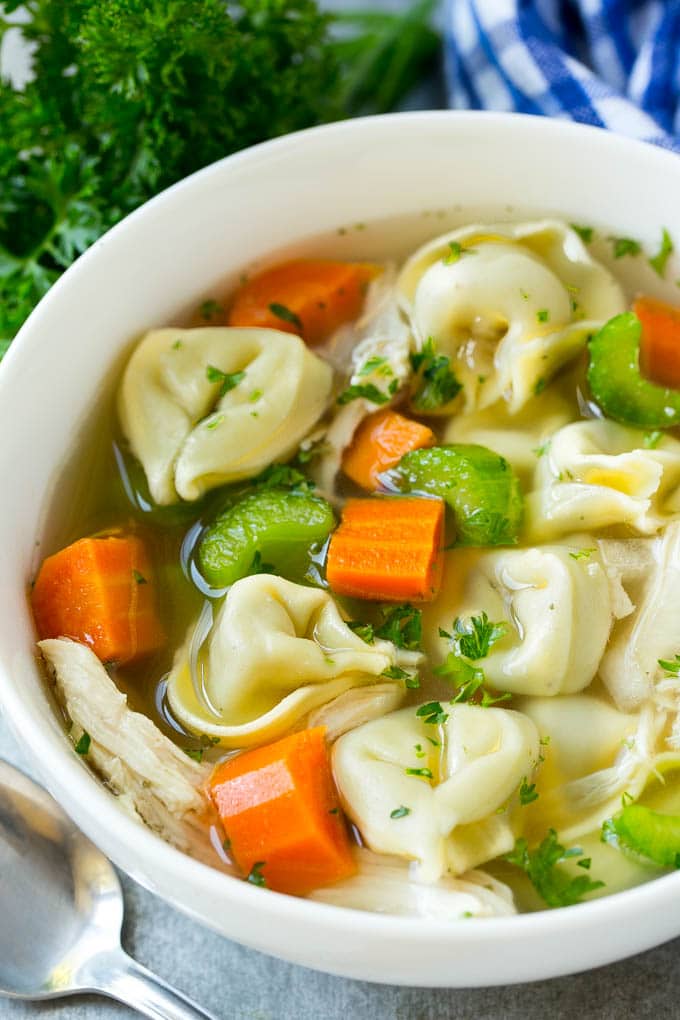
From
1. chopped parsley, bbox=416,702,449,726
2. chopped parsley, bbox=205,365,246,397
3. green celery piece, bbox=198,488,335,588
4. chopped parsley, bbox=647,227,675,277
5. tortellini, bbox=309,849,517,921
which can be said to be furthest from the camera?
chopped parsley, bbox=647,227,675,277

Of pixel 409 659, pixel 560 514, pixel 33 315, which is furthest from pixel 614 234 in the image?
pixel 33 315

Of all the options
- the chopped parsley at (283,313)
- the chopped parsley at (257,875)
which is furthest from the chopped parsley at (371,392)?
the chopped parsley at (257,875)

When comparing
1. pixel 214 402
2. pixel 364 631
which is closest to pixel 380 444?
pixel 214 402

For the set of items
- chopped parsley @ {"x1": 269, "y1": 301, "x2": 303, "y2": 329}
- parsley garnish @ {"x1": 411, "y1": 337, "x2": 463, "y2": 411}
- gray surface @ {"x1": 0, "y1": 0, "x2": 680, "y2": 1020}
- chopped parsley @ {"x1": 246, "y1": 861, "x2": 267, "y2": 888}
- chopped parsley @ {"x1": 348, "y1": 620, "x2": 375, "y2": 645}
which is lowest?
gray surface @ {"x1": 0, "y1": 0, "x2": 680, "y2": 1020}

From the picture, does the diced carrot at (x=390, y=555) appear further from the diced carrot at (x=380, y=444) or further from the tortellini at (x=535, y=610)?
the diced carrot at (x=380, y=444)

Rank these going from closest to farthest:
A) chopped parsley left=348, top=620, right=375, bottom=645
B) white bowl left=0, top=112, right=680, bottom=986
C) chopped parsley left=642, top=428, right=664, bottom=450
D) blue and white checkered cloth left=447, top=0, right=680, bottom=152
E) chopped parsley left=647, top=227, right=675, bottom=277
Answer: white bowl left=0, top=112, right=680, bottom=986 → chopped parsley left=348, top=620, right=375, bottom=645 → chopped parsley left=642, top=428, right=664, bottom=450 → chopped parsley left=647, top=227, right=675, bottom=277 → blue and white checkered cloth left=447, top=0, right=680, bottom=152

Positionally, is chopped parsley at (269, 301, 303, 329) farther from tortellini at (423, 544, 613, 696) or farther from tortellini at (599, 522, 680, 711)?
tortellini at (599, 522, 680, 711)

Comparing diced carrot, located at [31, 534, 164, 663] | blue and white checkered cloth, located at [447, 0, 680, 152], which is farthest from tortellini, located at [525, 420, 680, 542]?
blue and white checkered cloth, located at [447, 0, 680, 152]

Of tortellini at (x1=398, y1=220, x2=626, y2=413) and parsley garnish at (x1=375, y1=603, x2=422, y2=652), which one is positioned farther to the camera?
tortellini at (x1=398, y1=220, x2=626, y2=413)
